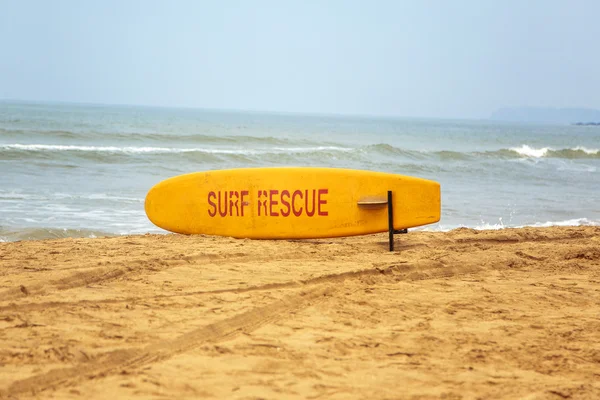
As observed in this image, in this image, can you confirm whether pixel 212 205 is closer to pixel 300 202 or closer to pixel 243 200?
pixel 243 200

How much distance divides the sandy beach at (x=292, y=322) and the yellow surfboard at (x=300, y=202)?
243 millimetres

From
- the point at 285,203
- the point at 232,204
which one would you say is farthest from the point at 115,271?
the point at 285,203

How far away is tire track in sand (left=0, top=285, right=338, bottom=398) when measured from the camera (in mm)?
2229

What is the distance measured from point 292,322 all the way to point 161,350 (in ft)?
2.11

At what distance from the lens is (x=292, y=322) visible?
2.96 m

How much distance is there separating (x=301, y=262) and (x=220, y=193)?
1.10 metres

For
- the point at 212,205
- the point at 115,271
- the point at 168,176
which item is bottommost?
the point at 168,176

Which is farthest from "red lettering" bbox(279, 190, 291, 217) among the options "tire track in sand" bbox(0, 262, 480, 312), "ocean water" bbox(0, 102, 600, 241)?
"ocean water" bbox(0, 102, 600, 241)

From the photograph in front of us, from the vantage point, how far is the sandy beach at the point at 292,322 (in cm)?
231

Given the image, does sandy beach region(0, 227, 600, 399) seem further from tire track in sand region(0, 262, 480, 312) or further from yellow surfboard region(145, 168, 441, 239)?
yellow surfboard region(145, 168, 441, 239)

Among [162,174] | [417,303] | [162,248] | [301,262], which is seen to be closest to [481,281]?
[417,303]

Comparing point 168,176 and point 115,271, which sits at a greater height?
point 115,271

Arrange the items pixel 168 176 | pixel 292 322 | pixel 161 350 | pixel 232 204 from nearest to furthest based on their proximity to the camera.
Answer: pixel 161 350
pixel 292 322
pixel 232 204
pixel 168 176

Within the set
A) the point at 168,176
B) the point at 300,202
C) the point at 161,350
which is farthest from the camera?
the point at 168,176
